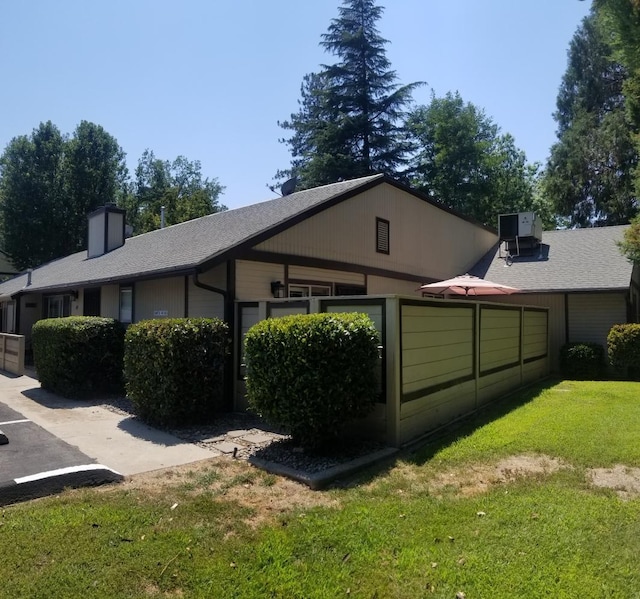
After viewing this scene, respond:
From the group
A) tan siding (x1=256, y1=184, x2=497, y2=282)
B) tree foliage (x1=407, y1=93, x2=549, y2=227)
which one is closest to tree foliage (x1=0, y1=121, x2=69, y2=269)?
tree foliage (x1=407, y1=93, x2=549, y2=227)

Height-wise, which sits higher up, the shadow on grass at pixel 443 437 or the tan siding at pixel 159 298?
the tan siding at pixel 159 298

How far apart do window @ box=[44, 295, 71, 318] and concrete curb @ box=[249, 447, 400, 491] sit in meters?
12.9

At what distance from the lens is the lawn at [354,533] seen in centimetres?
301

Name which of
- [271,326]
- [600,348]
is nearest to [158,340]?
[271,326]

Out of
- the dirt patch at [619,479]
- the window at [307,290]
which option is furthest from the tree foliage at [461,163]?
the dirt patch at [619,479]

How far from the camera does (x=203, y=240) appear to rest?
1123cm

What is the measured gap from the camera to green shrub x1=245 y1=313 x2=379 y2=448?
18.0ft

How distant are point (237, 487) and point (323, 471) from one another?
912mm

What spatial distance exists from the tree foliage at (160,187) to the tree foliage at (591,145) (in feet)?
80.4

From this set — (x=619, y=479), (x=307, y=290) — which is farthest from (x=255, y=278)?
(x=619, y=479)

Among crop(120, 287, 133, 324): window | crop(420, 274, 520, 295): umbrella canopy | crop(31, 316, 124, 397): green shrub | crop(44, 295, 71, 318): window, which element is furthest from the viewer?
crop(44, 295, 71, 318): window

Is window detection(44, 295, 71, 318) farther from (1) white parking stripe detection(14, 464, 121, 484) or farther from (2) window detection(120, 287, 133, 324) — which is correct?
(1) white parking stripe detection(14, 464, 121, 484)

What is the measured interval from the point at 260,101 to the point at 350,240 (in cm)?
1032

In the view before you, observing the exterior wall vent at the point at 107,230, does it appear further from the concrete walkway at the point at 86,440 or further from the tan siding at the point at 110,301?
the concrete walkway at the point at 86,440
